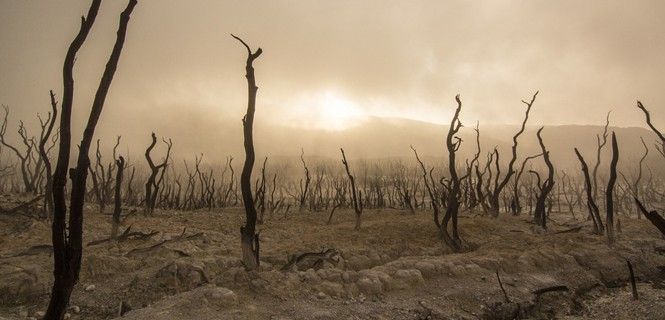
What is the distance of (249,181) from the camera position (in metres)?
6.42

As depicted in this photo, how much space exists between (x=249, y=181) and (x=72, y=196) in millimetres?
3323

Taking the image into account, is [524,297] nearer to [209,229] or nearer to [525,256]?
[525,256]

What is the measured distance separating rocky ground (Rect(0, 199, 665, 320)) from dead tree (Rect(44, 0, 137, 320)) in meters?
1.57

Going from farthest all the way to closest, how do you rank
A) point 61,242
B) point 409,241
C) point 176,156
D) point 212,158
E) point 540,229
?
point 176,156
point 212,158
point 540,229
point 409,241
point 61,242

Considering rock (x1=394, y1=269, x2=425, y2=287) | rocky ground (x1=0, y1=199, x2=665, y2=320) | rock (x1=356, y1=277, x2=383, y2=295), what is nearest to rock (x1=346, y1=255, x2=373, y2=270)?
rocky ground (x1=0, y1=199, x2=665, y2=320)

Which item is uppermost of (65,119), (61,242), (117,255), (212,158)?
(212,158)

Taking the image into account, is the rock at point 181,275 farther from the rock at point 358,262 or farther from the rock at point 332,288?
the rock at point 358,262

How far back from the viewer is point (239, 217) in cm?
1449

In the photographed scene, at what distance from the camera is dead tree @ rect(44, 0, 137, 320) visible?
3.14 meters

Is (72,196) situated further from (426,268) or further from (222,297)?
(426,268)

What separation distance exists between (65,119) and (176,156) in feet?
389


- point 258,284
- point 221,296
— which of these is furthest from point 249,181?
point 221,296

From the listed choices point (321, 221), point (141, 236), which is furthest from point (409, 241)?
point (141, 236)

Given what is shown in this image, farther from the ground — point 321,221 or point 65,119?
point 65,119
